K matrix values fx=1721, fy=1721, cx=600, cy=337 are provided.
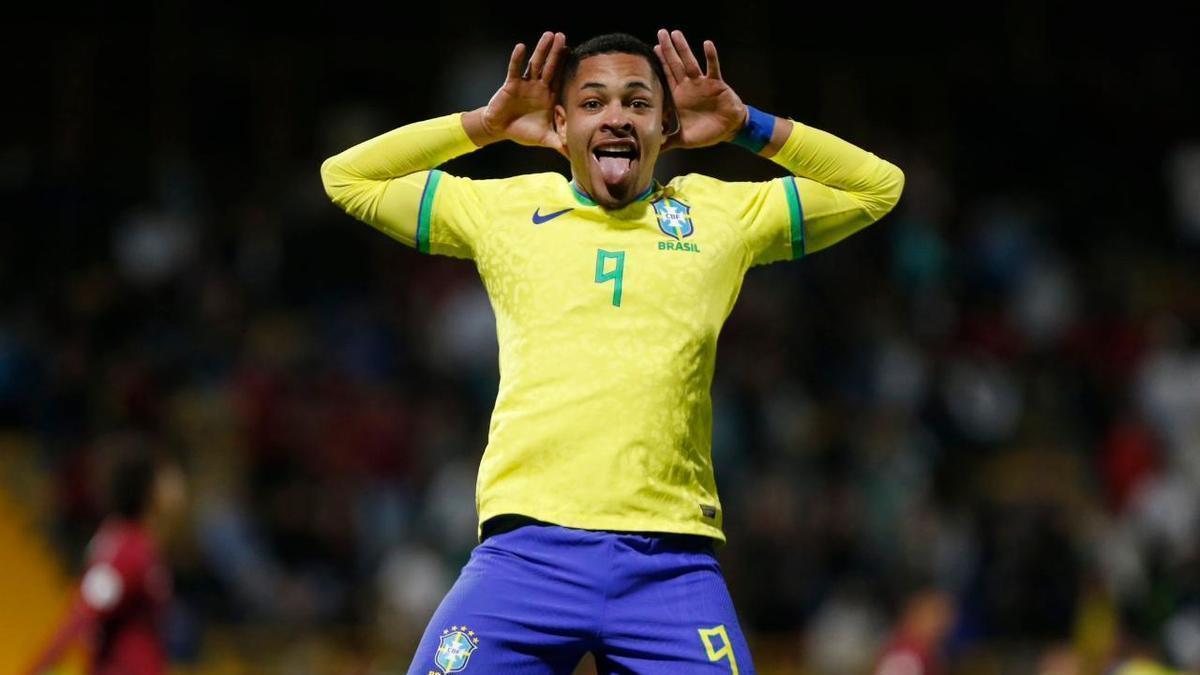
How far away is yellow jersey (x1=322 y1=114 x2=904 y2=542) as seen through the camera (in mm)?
4039

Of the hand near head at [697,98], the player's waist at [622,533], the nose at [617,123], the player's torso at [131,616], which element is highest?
the hand near head at [697,98]

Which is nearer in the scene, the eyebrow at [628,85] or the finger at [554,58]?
the eyebrow at [628,85]

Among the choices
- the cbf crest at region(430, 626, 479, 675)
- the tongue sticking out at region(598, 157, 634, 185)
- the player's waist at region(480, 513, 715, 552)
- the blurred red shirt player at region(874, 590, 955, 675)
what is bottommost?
the blurred red shirt player at region(874, 590, 955, 675)

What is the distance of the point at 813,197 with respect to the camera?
14.8 ft

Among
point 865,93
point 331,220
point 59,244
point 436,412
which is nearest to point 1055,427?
point 865,93

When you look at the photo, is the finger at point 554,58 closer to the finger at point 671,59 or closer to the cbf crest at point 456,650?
the finger at point 671,59

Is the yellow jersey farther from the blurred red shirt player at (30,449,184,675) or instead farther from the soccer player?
the blurred red shirt player at (30,449,184,675)

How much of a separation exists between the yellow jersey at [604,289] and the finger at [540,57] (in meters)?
0.25

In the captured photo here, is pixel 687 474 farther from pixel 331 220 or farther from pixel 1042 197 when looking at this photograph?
pixel 1042 197

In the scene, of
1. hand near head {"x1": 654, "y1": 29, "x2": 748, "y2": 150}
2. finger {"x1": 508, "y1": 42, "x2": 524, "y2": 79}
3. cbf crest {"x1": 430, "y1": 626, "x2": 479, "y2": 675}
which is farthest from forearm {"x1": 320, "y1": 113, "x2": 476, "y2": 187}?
cbf crest {"x1": 430, "y1": 626, "x2": 479, "y2": 675}

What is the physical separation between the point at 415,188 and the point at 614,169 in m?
0.57

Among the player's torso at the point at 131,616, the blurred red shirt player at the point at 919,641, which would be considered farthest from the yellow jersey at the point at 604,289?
the blurred red shirt player at the point at 919,641

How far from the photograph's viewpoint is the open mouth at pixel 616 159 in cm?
424

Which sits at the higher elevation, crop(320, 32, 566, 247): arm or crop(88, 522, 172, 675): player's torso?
crop(320, 32, 566, 247): arm
